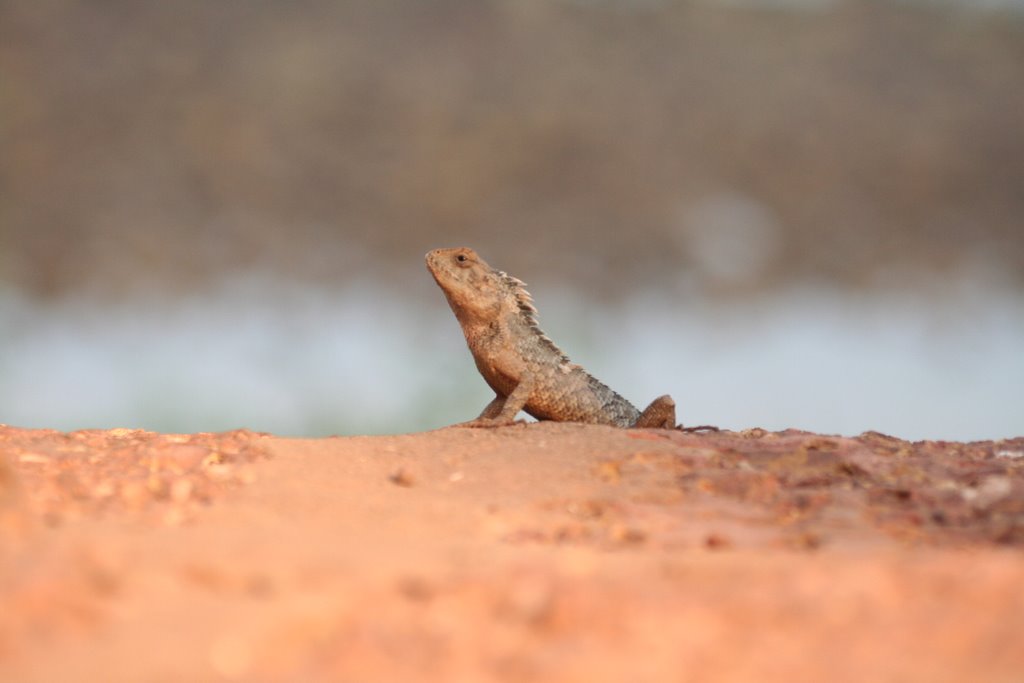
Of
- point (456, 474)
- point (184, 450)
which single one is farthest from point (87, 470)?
point (456, 474)

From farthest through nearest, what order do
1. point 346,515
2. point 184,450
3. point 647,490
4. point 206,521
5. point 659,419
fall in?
1. point 659,419
2. point 184,450
3. point 647,490
4. point 346,515
5. point 206,521

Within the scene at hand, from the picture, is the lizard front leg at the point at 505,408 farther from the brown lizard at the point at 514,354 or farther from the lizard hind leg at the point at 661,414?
the lizard hind leg at the point at 661,414

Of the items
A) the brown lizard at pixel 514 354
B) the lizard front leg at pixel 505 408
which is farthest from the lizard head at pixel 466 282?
the lizard front leg at pixel 505 408

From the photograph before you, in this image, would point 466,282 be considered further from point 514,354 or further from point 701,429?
point 701,429

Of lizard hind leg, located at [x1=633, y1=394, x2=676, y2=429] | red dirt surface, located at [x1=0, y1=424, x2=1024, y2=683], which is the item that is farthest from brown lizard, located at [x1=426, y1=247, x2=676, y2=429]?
red dirt surface, located at [x1=0, y1=424, x2=1024, y2=683]

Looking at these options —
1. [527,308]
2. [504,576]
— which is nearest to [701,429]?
[527,308]

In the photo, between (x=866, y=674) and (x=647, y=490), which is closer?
(x=866, y=674)

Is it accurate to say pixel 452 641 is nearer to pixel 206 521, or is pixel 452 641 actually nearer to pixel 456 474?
pixel 206 521
